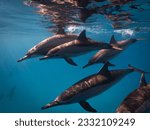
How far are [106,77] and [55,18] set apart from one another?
12.4 m

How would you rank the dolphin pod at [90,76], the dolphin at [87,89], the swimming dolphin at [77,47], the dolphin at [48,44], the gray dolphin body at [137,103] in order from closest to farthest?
the gray dolphin body at [137,103], the dolphin pod at [90,76], the dolphin at [87,89], the swimming dolphin at [77,47], the dolphin at [48,44]

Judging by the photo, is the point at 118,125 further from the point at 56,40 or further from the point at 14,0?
the point at 14,0

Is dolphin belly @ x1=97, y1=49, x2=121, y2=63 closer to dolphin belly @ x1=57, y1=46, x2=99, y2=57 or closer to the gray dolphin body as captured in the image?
dolphin belly @ x1=57, y1=46, x2=99, y2=57

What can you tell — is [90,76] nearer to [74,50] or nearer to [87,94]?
[87,94]

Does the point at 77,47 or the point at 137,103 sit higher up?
the point at 77,47

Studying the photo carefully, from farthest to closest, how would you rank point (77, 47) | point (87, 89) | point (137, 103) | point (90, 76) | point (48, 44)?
point (48, 44) → point (77, 47) → point (90, 76) → point (87, 89) → point (137, 103)

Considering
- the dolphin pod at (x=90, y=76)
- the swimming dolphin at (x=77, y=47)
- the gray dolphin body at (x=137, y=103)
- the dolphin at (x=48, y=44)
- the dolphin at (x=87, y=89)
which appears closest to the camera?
the gray dolphin body at (x=137, y=103)

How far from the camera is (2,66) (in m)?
129

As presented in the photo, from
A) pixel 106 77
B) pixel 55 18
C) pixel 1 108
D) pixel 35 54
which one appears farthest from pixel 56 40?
pixel 1 108

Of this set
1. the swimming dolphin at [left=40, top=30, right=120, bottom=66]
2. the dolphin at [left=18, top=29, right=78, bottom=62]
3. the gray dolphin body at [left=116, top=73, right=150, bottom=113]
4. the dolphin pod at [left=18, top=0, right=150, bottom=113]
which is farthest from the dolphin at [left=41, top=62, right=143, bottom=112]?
the dolphin at [left=18, top=29, right=78, bottom=62]

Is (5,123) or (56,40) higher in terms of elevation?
(56,40)

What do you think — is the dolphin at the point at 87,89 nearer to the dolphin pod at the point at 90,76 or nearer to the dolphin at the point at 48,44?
the dolphin pod at the point at 90,76

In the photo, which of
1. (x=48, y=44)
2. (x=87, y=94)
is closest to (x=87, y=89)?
(x=87, y=94)

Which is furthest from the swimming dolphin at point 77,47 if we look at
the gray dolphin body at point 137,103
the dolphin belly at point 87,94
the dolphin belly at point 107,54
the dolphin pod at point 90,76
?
the gray dolphin body at point 137,103
